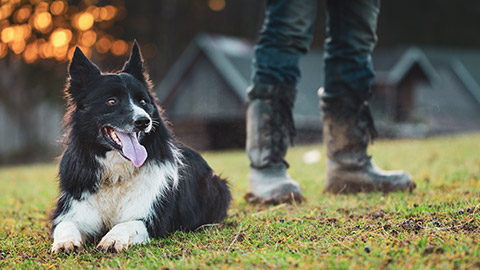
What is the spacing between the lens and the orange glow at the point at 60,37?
19203mm

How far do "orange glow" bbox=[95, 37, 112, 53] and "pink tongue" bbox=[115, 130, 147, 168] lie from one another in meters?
19.9

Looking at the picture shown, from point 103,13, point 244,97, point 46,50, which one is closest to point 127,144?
point 244,97

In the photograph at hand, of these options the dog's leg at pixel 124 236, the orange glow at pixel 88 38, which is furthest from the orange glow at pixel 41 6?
the dog's leg at pixel 124 236

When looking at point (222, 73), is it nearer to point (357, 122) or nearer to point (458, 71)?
point (357, 122)

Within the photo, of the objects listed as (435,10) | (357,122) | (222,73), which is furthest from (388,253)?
(435,10)

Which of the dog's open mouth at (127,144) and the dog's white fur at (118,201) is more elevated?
the dog's open mouth at (127,144)

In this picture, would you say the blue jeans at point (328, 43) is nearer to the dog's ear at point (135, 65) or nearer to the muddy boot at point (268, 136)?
the muddy boot at point (268, 136)

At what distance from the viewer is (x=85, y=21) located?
66.8ft

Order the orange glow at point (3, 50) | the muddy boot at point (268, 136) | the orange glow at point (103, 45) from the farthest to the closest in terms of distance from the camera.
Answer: the orange glow at point (103, 45)
the orange glow at point (3, 50)
the muddy boot at point (268, 136)

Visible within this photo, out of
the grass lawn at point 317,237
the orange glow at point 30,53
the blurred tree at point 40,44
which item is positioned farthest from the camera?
the orange glow at point 30,53

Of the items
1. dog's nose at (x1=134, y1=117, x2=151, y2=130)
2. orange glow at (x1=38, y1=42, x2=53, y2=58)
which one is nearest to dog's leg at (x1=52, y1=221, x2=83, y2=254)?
dog's nose at (x1=134, y1=117, x2=151, y2=130)

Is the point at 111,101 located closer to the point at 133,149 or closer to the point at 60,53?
the point at 133,149

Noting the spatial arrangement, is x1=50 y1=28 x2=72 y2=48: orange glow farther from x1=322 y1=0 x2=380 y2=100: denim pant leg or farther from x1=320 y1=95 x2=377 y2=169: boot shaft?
x1=320 y1=95 x2=377 y2=169: boot shaft

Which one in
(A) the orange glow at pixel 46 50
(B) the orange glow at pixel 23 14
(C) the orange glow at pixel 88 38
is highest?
(B) the orange glow at pixel 23 14
